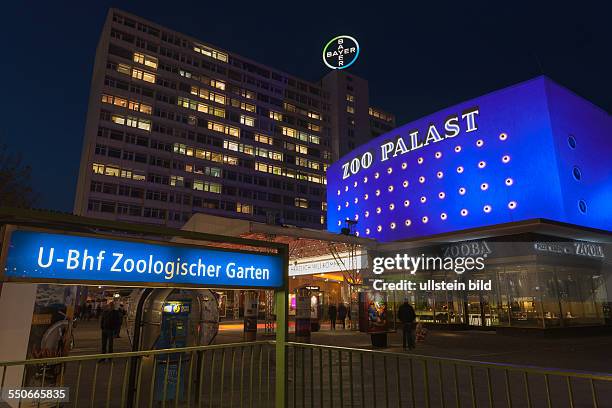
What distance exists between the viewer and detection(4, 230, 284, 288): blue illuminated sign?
9.03 ft

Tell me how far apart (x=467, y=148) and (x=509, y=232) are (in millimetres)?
7281

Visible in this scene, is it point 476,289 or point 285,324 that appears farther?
point 476,289

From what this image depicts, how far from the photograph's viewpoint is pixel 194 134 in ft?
237

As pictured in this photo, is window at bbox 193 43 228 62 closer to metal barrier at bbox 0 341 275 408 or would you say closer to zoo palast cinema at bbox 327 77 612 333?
zoo palast cinema at bbox 327 77 612 333

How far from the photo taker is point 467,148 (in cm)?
2731

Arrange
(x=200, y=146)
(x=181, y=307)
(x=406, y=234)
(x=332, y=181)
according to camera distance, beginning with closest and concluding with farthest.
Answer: (x=181, y=307) → (x=406, y=234) → (x=332, y=181) → (x=200, y=146)

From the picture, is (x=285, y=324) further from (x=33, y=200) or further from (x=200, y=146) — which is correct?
(x=200, y=146)

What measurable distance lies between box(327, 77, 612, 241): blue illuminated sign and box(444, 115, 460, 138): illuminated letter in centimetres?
7

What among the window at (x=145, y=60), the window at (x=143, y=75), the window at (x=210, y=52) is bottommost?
the window at (x=143, y=75)

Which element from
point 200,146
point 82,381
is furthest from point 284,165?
point 82,381

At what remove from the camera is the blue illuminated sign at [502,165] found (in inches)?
922
